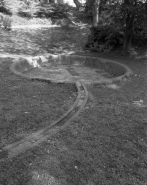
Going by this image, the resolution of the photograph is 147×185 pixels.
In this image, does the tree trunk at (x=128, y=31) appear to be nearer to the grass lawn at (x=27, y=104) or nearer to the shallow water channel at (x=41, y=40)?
the shallow water channel at (x=41, y=40)

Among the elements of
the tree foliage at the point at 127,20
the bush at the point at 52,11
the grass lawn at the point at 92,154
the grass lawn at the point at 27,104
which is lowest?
the grass lawn at the point at 92,154

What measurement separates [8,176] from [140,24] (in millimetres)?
9890

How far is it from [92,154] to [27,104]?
88.7 inches

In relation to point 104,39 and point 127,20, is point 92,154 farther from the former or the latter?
point 104,39

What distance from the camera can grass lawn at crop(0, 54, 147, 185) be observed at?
Answer: 2705 millimetres

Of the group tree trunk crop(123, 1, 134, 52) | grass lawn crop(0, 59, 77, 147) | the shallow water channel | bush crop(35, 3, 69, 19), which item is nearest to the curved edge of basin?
grass lawn crop(0, 59, 77, 147)

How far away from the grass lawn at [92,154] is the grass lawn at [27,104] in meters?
0.33

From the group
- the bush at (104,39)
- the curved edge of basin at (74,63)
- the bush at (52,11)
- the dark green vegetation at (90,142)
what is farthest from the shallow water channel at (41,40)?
the dark green vegetation at (90,142)

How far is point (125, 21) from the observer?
34.5 feet

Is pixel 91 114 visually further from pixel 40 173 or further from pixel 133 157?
pixel 40 173

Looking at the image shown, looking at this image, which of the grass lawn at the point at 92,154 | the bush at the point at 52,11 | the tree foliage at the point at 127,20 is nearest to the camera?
the grass lawn at the point at 92,154

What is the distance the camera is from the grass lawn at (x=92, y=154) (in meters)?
2.71

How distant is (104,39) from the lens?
12281mm

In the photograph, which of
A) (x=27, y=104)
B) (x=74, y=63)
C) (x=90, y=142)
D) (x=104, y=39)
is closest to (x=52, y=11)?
(x=104, y=39)
